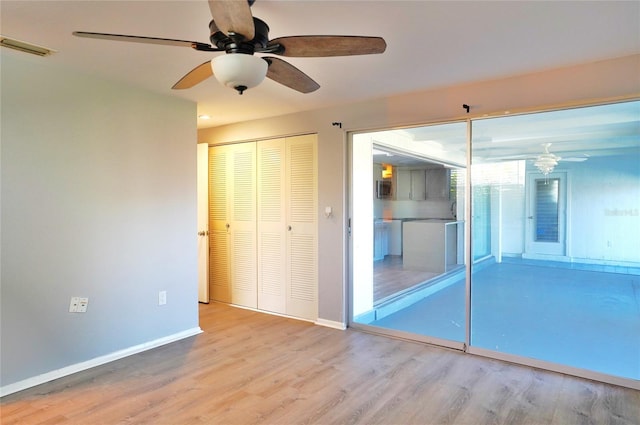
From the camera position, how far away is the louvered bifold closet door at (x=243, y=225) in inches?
189

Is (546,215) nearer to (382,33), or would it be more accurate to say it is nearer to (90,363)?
(382,33)

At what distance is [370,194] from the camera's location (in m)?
4.40

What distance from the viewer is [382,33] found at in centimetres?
235

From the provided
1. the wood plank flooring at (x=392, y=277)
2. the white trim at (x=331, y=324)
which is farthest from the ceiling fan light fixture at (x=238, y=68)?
the wood plank flooring at (x=392, y=277)

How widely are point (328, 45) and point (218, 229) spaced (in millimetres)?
3737

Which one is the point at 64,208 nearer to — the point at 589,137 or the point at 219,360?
the point at 219,360

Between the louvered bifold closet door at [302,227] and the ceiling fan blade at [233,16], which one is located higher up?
Result: the ceiling fan blade at [233,16]

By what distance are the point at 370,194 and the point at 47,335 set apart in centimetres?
317

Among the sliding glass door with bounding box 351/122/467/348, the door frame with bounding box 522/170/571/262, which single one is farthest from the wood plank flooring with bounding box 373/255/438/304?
the door frame with bounding box 522/170/571/262

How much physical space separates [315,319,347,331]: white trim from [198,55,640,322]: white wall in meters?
0.04

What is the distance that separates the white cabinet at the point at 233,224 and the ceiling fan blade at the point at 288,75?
248 centimetres

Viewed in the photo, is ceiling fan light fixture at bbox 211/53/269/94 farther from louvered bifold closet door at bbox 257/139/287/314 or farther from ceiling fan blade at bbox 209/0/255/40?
louvered bifold closet door at bbox 257/139/287/314

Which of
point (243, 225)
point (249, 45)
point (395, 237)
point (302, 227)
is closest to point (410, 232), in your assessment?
point (395, 237)

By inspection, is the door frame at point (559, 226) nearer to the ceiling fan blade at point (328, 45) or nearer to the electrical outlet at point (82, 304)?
the ceiling fan blade at point (328, 45)
